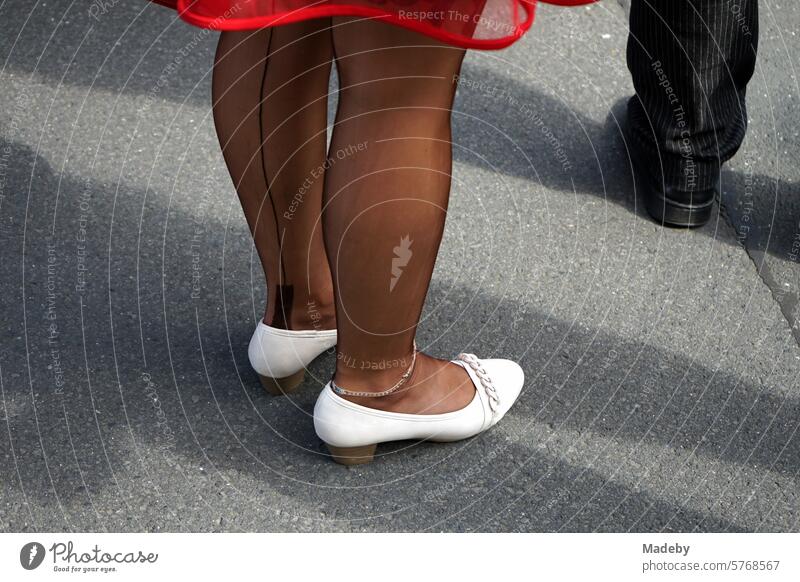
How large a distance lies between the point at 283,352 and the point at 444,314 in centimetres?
31

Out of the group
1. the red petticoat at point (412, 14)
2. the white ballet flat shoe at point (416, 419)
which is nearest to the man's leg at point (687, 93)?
the white ballet flat shoe at point (416, 419)

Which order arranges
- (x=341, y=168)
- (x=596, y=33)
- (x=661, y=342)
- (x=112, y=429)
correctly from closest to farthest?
(x=341, y=168), (x=112, y=429), (x=661, y=342), (x=596, y=33)

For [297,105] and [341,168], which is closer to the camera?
[341,168]

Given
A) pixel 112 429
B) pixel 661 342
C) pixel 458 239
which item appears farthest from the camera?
pixel 458 239

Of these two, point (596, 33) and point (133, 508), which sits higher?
point (596, 33)

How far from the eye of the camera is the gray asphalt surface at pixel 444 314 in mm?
1260

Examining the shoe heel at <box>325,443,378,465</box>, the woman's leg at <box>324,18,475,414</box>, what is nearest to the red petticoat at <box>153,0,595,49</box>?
the woman's leg at <box>324,18,475,414</box>

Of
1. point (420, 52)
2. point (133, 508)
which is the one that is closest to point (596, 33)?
point (420, 52)

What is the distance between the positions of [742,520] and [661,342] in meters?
0.33

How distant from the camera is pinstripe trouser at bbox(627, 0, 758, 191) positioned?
1.53m

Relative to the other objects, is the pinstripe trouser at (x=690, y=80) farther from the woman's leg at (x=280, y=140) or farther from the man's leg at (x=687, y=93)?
the woman's leg at (x=280, y=140)

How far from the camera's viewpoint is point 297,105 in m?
1.18

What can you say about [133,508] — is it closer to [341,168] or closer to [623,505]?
[341,168]

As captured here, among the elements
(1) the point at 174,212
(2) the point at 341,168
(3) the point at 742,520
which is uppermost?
(2) the point at 341,168
